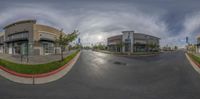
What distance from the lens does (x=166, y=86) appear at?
8.95 meters

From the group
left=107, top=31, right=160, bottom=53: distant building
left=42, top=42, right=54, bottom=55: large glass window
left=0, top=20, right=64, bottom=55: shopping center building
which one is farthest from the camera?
left=107, top=31, right=160, bottom=53: distant building

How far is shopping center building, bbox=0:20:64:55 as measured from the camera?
31250 mm

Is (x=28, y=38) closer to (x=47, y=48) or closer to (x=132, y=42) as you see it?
(x=47, y=48)

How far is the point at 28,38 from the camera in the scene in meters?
32.3

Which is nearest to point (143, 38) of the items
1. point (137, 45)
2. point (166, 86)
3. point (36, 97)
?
point (137, 45)

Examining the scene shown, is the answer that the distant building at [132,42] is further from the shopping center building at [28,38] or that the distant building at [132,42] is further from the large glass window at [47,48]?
the shopping center building at [28,38]

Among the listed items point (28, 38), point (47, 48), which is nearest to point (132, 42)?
point (47, 48)

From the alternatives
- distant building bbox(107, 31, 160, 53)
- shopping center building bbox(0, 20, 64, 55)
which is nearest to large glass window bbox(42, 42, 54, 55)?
shopping center building bbox(0, 20, 64, 55)

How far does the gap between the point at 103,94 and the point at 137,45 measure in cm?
4873

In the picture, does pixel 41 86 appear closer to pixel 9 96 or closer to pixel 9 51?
pixel 9 96

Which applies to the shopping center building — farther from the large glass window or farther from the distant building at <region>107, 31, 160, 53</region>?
the distant building at <region>107, 31, 160, 53</region>

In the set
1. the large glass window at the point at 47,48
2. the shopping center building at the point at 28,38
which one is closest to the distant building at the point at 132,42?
the large glass window at the point at 47,48

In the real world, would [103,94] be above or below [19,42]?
below

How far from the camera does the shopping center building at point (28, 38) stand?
31.2 m
